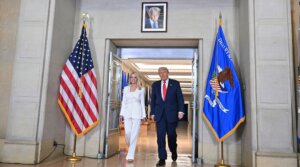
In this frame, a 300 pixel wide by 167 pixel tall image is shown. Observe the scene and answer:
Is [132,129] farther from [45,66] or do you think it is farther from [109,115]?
[45,66]

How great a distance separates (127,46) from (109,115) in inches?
60.9

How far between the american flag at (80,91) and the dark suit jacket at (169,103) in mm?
1085

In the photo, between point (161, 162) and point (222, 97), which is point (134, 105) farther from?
point (222, 97)

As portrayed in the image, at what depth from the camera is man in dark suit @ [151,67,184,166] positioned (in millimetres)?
4023

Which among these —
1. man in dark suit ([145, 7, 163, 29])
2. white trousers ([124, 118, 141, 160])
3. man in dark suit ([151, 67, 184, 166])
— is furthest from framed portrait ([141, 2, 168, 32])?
white trousers ([124, 118, 141, 160])

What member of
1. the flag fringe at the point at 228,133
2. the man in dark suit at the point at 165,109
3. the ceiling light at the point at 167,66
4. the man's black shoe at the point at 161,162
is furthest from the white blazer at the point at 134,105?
the ceiling light at the point at 167,66

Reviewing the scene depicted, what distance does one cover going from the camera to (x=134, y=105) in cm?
421

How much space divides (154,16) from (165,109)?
1.84 meters

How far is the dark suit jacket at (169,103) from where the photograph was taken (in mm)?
4062

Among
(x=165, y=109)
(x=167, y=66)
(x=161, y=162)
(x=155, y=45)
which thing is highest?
(x=167, y=66)

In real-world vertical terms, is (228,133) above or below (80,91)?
below

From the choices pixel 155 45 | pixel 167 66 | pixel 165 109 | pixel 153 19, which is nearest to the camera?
pixel 165 109

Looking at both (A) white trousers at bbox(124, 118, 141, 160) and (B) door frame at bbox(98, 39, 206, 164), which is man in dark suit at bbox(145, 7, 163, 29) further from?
(A) white trousers at bbox(124, 118, 141, 160)

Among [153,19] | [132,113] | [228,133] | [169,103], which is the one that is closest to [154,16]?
[153,19]
